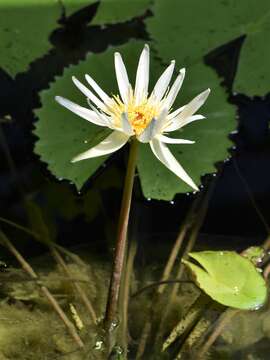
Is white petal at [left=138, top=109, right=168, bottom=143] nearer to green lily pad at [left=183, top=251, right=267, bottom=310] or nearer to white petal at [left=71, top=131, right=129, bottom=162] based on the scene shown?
white petal at [left=71, top=131, right=129, bottom=162]

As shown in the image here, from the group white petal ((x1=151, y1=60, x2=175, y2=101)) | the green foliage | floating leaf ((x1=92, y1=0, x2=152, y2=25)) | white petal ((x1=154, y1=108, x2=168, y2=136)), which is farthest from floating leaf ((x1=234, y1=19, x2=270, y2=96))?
white petal ((x1=154, y1=108, x2=168, y2=136))

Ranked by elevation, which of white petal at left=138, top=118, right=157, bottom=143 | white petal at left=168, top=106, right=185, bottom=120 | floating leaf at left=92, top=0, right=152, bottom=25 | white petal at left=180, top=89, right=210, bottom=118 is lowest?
white petal at left=138, top=118, right=157, bottom=143

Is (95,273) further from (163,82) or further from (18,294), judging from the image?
(163,82)

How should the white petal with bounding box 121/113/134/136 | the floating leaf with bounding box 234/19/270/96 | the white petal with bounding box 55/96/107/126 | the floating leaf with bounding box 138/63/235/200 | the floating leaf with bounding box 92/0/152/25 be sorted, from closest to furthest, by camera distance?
the white petal with bounding box 121/113/134/136
the white petal with bounding box 55/96/107/126
the floating leaf with bounding box 138/63/235/200
the floating leaf with bounding box 234/19/270/96
the floating leaf with bounding box 92/0/152/25

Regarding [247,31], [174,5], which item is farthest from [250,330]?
[174,5]

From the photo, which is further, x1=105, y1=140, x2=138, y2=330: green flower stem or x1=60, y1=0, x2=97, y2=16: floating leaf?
x1=60, y1=0, x2=97, y2=16: floating leaf

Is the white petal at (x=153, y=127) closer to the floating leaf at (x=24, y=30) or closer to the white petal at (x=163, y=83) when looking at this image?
the white petal at (x=163, y=83)

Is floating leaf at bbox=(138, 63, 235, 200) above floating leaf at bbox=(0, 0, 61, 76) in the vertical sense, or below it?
below
